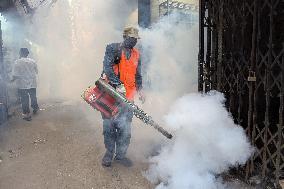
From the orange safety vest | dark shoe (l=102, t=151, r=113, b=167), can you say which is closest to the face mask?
the orange safety vest

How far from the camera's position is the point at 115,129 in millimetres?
7113

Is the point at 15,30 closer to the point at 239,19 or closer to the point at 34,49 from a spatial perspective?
the point at 34,49

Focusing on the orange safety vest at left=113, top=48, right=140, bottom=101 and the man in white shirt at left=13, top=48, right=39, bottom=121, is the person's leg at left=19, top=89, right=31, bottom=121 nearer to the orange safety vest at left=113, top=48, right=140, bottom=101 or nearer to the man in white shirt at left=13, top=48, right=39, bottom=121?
the man in white shirt at left=13, top=48, right=39, bottom=121

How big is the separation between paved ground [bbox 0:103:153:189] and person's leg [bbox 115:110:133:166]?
7.7 inches

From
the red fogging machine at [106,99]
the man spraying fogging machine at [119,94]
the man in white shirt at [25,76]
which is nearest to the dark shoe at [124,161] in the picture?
the man spraying fogging machine at [119,94]

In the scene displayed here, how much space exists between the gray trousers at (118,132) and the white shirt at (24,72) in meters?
5.99

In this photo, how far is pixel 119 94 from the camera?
6.51m

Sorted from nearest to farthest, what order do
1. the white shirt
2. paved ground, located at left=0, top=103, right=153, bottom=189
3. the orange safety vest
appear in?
paved ground, located at left=0, top=103, right=153, bottom=189 → the orange safety vest → the white shirt

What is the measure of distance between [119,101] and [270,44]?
2752 millimetres

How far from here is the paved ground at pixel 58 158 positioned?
6.46 m

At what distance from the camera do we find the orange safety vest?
6.90 metres

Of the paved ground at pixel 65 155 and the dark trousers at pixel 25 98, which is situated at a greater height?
the dark trousers at pixel 25 98

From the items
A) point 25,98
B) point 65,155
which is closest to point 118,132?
point 65,155

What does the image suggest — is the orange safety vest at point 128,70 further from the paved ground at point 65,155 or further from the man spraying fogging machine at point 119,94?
the paved ground at point 65,155
